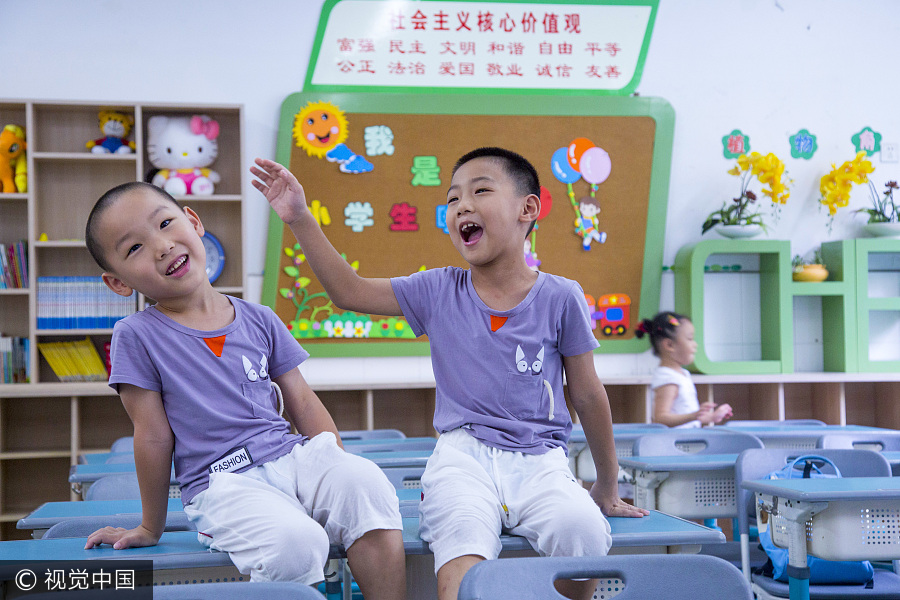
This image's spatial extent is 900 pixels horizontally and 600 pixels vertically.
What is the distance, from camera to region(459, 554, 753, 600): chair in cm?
91

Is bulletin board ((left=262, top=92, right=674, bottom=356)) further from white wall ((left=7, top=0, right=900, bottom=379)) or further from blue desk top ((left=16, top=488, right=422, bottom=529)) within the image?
blue desk top ((left=16, top=488, right=422, bottom=529))

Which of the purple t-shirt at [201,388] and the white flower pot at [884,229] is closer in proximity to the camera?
the purple t-shirt at [201,388]

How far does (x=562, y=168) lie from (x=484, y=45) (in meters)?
0.89

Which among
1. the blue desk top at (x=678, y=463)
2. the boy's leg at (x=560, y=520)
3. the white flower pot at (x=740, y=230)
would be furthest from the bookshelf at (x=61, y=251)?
the boy's leg at (x=560, y=520)

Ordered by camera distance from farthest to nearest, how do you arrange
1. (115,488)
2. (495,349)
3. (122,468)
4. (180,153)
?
(180,153)
(122,468)
(115,488)
(495,349)

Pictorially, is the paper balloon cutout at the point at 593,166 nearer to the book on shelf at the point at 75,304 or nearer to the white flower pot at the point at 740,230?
the white flower pot at the point at 740,230

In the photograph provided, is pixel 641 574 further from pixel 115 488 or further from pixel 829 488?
pixel 115 488

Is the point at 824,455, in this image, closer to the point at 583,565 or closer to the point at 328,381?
the point at 583,565

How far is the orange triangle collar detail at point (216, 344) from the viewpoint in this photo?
1.45 meters

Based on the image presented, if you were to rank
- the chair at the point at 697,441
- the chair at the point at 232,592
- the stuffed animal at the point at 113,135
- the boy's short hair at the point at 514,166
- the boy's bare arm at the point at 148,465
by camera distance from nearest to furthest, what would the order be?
1. the chair at the point at 232,592
2. the boy's bare arm at the point at 148,465
3. the boy's short hair at the point at 514,166
4. the chair at the point at 697,441
5. the stuffed animal at the point at 113,135

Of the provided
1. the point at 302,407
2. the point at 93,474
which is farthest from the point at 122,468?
the point at 302,407

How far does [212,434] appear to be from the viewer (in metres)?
1.40

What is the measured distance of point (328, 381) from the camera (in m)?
4.71

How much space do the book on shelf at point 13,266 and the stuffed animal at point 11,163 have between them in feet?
0.98
